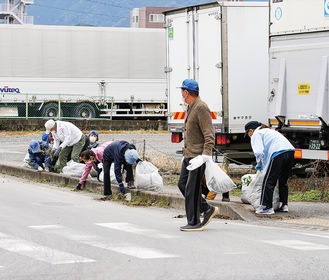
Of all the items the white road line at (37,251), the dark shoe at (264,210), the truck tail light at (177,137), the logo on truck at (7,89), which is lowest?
the dark shoe at (264,210)

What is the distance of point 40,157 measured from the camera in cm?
2283

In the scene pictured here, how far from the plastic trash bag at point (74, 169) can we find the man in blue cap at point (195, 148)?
8.21 metres

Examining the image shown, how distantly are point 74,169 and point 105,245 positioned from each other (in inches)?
387

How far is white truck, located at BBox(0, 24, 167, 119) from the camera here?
4644cm

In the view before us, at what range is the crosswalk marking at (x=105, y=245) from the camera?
1052 cm

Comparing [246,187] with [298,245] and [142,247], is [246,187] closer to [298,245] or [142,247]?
[298,245]

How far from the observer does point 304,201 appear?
55.5 feet

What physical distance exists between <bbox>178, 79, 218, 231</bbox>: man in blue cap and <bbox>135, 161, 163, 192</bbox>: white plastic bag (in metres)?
4.62

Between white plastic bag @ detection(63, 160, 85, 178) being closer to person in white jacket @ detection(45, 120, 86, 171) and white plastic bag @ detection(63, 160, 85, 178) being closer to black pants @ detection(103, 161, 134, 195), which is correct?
person in white jacket @ detection(45, 120, 86, 171)

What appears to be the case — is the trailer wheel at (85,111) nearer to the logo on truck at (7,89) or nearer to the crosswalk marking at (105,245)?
the logo on truck at (7,89)

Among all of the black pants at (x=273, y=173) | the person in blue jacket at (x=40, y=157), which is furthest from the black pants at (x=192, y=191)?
the person in blue jacket at (x=40, y=157)

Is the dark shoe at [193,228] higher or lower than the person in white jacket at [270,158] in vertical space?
lower

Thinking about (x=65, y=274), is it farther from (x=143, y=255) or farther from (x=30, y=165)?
(x=30, y=165)

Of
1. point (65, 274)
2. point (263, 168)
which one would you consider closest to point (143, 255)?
point (65, 274)
